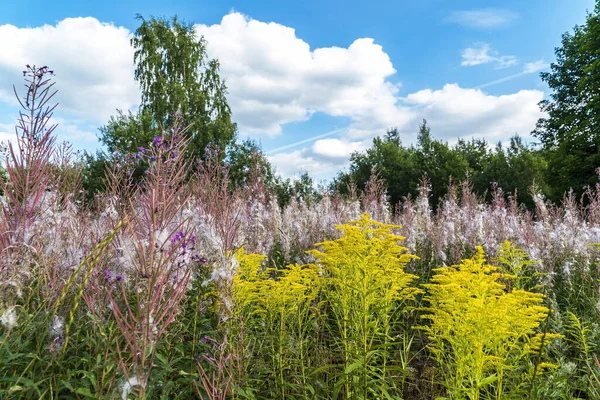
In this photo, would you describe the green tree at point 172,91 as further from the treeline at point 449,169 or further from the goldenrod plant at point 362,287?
the goldenrod plant at point 362,287

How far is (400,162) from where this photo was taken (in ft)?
142

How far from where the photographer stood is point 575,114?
1107 inches

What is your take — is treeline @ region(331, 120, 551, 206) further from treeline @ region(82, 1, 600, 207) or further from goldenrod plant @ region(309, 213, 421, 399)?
goldenrod plant @ region(309, 213, 421, 399)

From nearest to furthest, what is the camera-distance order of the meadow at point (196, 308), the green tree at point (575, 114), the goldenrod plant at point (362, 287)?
1. the meadow at point (196, 308)
2. the goldenrod plant at point (362, 287)
3. the green tree at point (575, 114)

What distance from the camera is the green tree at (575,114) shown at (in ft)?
81.0

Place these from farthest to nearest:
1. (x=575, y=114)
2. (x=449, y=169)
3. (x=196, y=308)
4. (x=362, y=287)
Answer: (x=449, y=169)
(x=575, y=114)
(x=362, y=287)
(x=196, y=308)

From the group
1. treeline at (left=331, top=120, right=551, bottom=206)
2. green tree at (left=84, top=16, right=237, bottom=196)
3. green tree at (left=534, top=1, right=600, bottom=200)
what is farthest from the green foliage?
green tree at (left=534, top=1, right=600, bottom=200)

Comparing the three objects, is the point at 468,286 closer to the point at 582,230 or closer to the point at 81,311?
the point at 81,311

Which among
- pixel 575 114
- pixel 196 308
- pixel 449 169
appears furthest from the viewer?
pixel 449 169

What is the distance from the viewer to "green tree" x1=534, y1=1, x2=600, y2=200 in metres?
24.7

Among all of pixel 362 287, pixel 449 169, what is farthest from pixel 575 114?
pixel 362 287

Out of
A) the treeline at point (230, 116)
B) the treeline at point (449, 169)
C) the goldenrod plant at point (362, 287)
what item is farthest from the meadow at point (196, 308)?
the treeline at point (449, 169)

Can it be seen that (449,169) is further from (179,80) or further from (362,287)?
(362,287)

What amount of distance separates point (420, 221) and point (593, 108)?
23.3 meters
